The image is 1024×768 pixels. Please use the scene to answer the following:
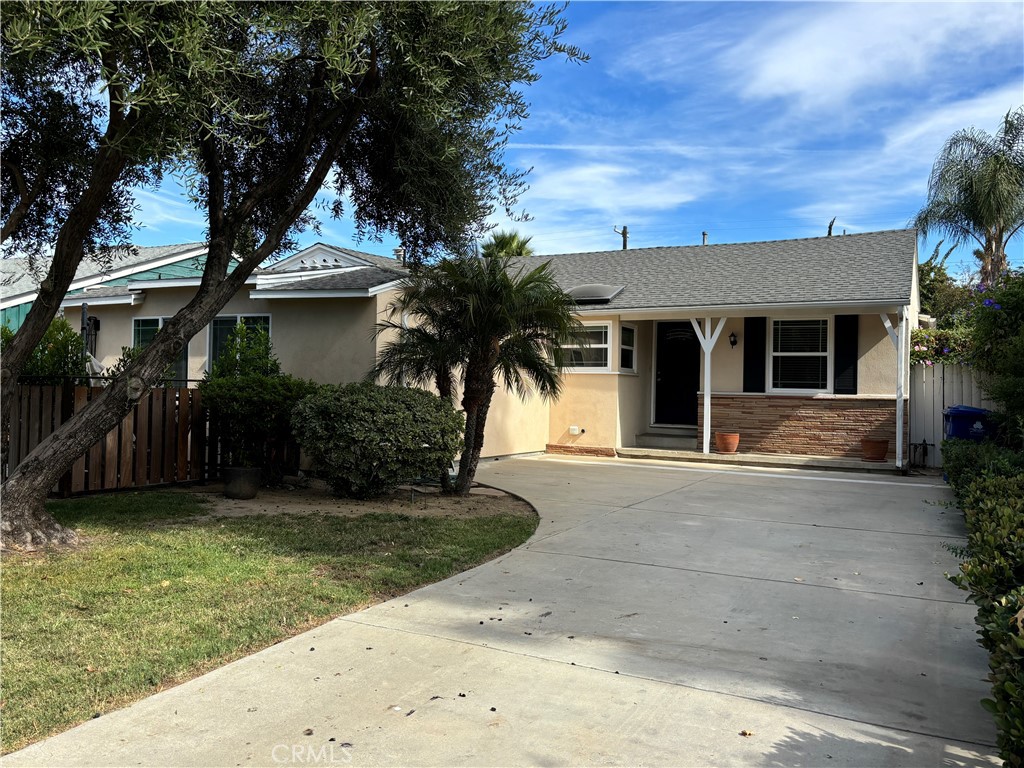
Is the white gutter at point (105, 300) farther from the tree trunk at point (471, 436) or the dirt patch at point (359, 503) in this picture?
the tree trunk at point (471, 436)

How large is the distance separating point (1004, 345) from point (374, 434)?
355 inches

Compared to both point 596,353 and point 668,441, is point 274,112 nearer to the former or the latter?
point 596,353

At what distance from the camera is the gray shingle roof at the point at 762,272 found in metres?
13.5

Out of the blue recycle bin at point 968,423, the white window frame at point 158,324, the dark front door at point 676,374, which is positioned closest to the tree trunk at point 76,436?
the white window frame at point 158,324

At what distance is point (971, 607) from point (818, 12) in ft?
22.3

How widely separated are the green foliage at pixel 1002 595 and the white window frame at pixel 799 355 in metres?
8.94

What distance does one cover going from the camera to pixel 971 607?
5.16 metres

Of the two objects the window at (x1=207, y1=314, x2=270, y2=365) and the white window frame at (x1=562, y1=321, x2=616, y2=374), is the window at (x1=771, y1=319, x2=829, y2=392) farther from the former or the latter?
the window at (x1=207, y1=314, x2=270, y2=365)

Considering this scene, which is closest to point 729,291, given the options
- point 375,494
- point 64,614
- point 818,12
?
point 818,12

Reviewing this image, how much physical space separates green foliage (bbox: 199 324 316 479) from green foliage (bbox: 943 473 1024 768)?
785cm

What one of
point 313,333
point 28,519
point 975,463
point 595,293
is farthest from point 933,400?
point 28,519

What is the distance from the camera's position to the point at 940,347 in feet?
44.6

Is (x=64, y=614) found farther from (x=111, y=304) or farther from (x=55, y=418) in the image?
(x=111, y=304)

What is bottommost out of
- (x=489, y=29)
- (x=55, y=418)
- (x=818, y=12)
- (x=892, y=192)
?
(x=55, y=418)
